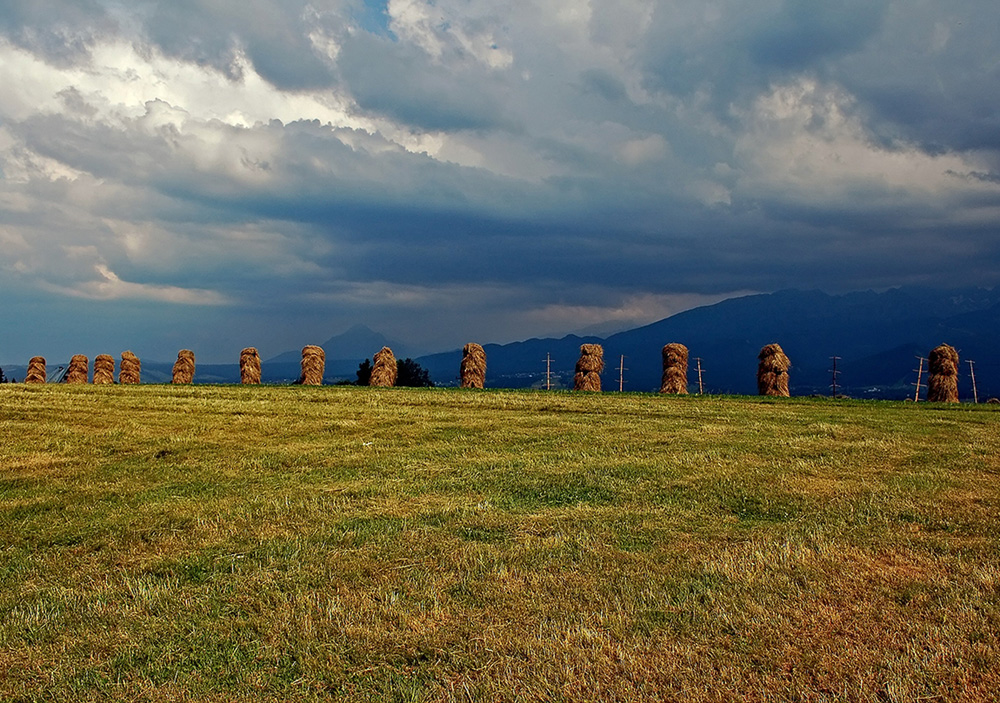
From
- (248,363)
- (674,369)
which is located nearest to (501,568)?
(674,369)

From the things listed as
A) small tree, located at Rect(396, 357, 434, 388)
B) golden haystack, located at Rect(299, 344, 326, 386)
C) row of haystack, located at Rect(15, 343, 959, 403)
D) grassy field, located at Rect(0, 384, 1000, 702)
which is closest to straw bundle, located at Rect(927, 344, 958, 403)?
row of haystack, located at Rect(15, 343, 959, 403)

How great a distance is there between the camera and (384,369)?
5094 cm

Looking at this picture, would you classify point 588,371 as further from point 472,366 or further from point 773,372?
point 773,372

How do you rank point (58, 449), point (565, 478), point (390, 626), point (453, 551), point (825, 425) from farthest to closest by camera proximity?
point (825, 425) → point (58, 449) → point (565, 478) → point (453, 551) → point (390, 626)

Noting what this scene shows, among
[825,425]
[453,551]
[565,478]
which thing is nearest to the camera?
[453,551]

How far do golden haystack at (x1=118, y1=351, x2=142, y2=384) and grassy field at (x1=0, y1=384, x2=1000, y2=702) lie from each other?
43.5 m

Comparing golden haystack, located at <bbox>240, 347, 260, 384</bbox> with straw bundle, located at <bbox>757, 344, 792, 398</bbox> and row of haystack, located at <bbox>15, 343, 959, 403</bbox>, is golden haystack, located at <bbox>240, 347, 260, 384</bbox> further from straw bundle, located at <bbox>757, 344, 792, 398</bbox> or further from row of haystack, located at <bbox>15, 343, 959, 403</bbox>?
straw bundle, located at <bbox>757, 344, 792, 398</bbox>

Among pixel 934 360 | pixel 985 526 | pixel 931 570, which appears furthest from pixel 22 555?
pixel 934 360

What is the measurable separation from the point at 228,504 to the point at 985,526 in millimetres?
11946

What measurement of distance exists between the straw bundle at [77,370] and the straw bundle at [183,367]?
429 inches

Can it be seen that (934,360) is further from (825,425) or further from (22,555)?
(22,555)

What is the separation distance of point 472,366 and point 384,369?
683 cm

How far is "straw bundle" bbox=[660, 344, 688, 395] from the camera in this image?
45594mm

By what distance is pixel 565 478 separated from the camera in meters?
13.2
